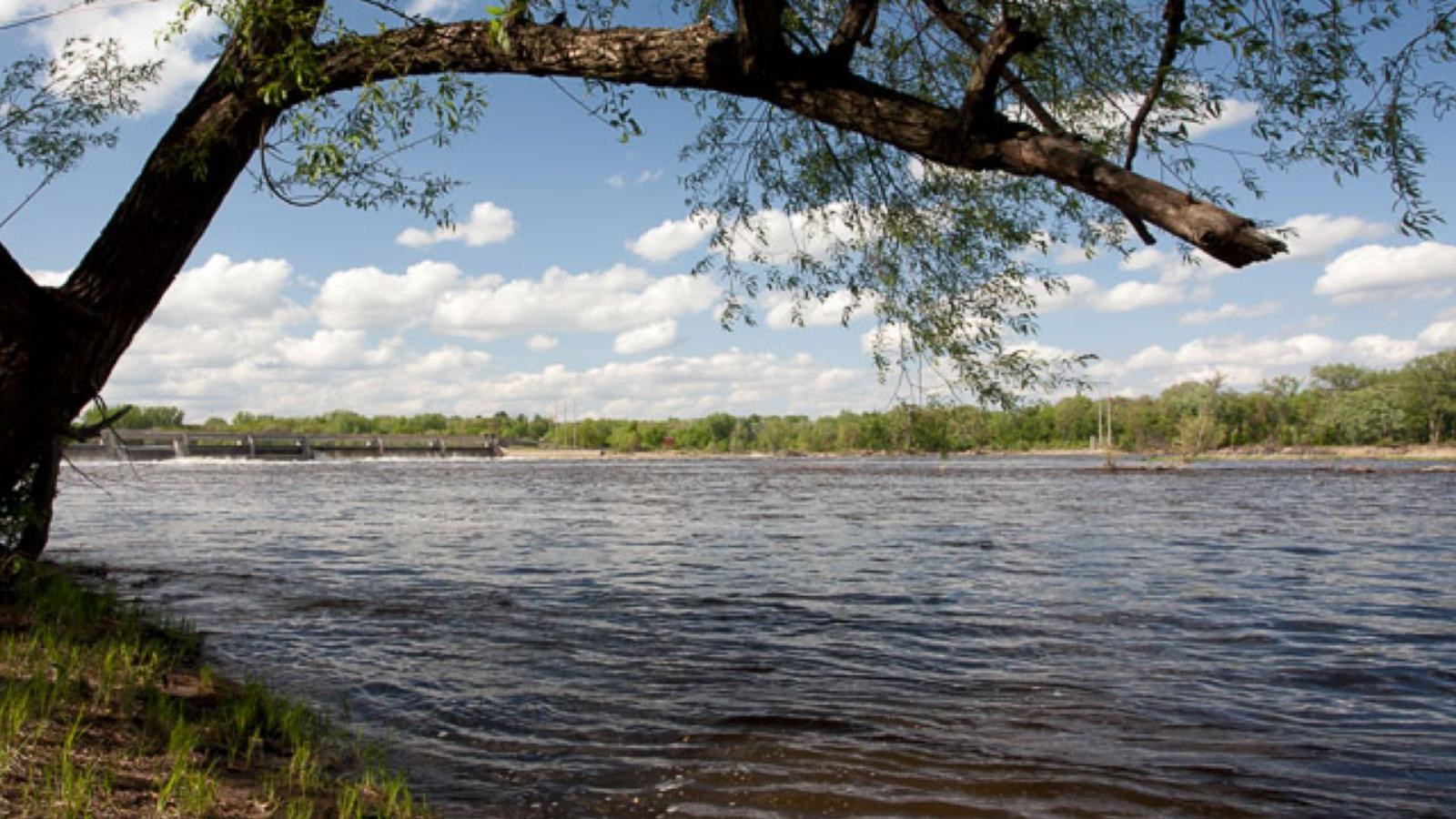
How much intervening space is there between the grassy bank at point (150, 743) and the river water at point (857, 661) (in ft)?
2.20

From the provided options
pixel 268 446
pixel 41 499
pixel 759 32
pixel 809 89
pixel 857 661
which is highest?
pixel 759 32

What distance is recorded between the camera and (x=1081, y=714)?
24.4 ft

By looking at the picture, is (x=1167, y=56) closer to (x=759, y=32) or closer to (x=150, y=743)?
(x=759, y=32)

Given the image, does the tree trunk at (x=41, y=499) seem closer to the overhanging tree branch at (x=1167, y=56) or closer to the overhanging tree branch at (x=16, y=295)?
the overhanging tree branch at (x=16, y=295)

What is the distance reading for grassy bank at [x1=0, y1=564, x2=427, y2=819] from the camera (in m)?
4.11

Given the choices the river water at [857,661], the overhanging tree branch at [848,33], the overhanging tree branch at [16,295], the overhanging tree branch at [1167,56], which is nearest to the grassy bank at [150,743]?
the river water at [857,661]

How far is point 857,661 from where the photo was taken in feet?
30.9

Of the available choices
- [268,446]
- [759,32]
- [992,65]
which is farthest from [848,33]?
[268,446]

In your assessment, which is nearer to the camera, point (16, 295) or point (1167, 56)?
point (1167, 56)

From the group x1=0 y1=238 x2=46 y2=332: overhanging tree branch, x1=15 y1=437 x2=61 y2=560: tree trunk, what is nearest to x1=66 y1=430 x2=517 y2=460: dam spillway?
x1=15 y1=437 x2=61 y2=560: tree trunk

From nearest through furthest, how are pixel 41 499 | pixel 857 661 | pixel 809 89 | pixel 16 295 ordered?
pixel 809 89
pixel 16 295
pixel 41 499
pixel 857 661

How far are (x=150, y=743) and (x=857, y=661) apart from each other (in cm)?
651

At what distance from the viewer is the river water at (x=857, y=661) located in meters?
5.87

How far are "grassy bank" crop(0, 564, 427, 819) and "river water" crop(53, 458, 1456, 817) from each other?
67 cm
